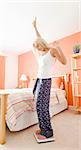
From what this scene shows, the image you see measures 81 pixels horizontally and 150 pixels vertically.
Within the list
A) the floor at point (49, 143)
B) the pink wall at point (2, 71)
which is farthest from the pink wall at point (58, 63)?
the floor at point (49, 143)

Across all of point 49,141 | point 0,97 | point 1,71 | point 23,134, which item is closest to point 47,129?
point 49,141

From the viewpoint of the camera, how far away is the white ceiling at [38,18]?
8.55ft

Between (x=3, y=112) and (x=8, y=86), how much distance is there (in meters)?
3.71

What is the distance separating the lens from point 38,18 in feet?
9.93

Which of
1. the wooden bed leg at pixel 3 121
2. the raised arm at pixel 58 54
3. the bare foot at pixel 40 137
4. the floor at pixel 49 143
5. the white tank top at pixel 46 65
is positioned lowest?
the floor at pixel 49 143

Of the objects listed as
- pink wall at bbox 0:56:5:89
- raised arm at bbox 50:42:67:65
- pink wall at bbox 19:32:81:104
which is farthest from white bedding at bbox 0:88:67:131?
pink wall at bbox 0:56:5:89

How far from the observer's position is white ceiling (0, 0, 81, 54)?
8.55 feet

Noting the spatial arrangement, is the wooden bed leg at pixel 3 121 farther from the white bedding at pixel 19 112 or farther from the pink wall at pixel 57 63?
the pink wall at pixel 57 63

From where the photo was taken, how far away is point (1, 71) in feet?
16.9

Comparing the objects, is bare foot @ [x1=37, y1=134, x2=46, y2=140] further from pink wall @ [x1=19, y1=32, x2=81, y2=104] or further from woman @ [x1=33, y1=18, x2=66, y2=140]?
pink wall @ [x1=19, y1=32, x2=81, y2=104]

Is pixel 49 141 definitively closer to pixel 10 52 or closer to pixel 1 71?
pixel 1 71

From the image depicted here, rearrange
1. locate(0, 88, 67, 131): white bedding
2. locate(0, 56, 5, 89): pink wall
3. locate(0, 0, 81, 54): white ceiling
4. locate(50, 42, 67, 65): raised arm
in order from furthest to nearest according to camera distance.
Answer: locate(0, 56, 5, 89): pink wall → locate(0, 0, 81, 54): white ceiling → locate(0, 88, 67, 131): white bedding → locate(50, 42, 67, 65): raised arm

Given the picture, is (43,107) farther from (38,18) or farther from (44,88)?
(38,18)

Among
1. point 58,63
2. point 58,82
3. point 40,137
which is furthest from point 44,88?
point 58,63
